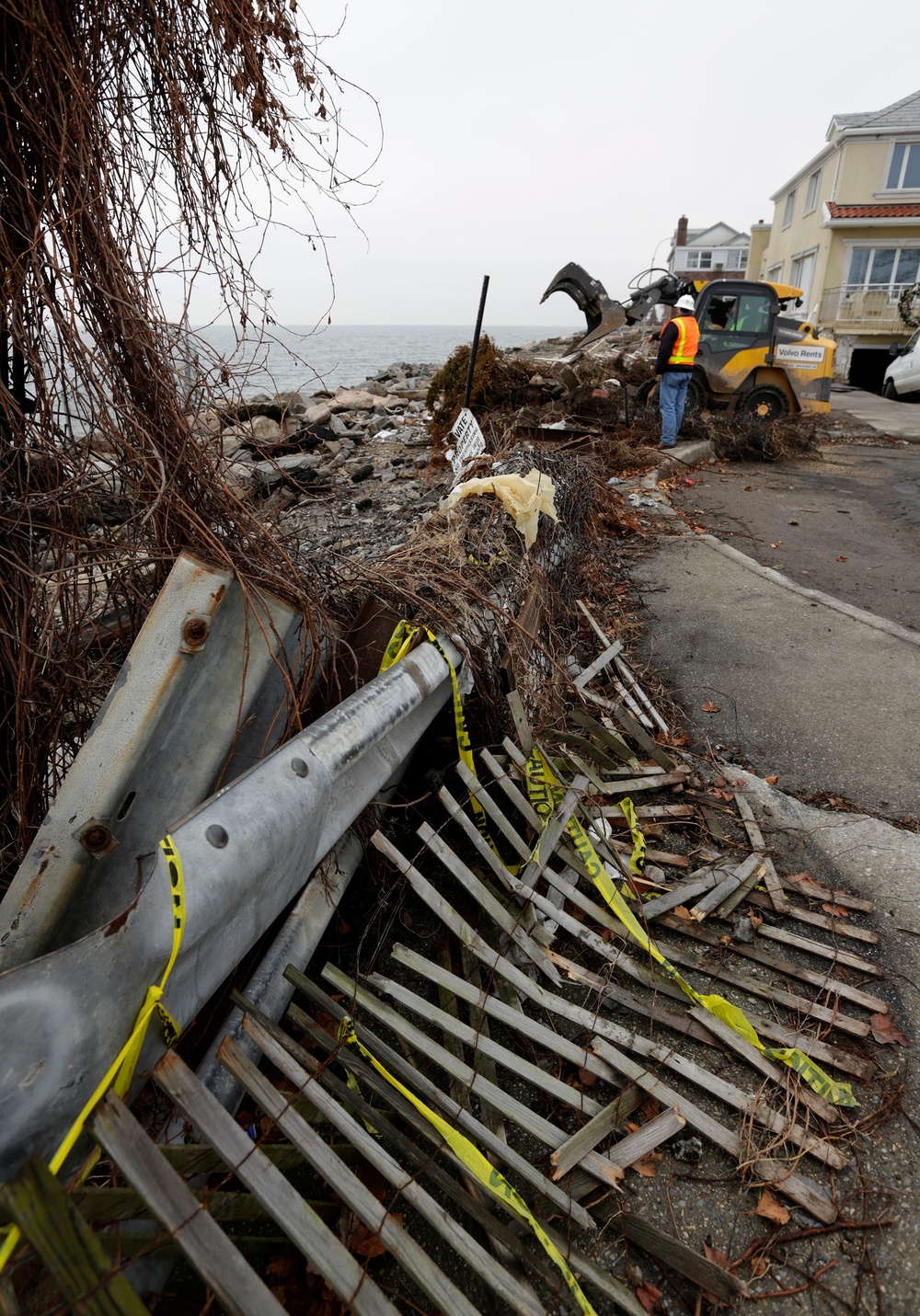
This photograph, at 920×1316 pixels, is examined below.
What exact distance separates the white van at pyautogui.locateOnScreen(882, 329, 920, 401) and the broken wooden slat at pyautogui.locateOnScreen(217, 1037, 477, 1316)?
22926mm

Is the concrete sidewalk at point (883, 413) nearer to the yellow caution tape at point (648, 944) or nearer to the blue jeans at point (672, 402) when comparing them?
the blue jeans at point (672, 402)

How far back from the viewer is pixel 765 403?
13.2 m

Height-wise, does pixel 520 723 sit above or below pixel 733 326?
below

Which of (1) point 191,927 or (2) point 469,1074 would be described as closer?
(1) point 191,927

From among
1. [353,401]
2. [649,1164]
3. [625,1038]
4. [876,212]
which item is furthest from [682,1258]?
[876,212]

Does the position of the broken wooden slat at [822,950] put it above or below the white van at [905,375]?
above

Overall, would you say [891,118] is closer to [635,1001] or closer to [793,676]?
[793,676]

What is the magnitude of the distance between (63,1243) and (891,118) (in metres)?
38.4

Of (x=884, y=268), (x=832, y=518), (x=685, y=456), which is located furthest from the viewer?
(x=884, y=268)

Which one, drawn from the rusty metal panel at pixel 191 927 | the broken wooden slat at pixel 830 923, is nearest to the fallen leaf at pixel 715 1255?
the broken wooden slat at pixel 830 923

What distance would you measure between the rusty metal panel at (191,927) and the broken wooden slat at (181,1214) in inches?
4.0

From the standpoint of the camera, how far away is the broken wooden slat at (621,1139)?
2.01m

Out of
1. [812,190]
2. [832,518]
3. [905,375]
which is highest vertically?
[812,190]

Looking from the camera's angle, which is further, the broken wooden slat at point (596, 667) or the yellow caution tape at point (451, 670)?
the broken wooden slat at point (596, 667)
